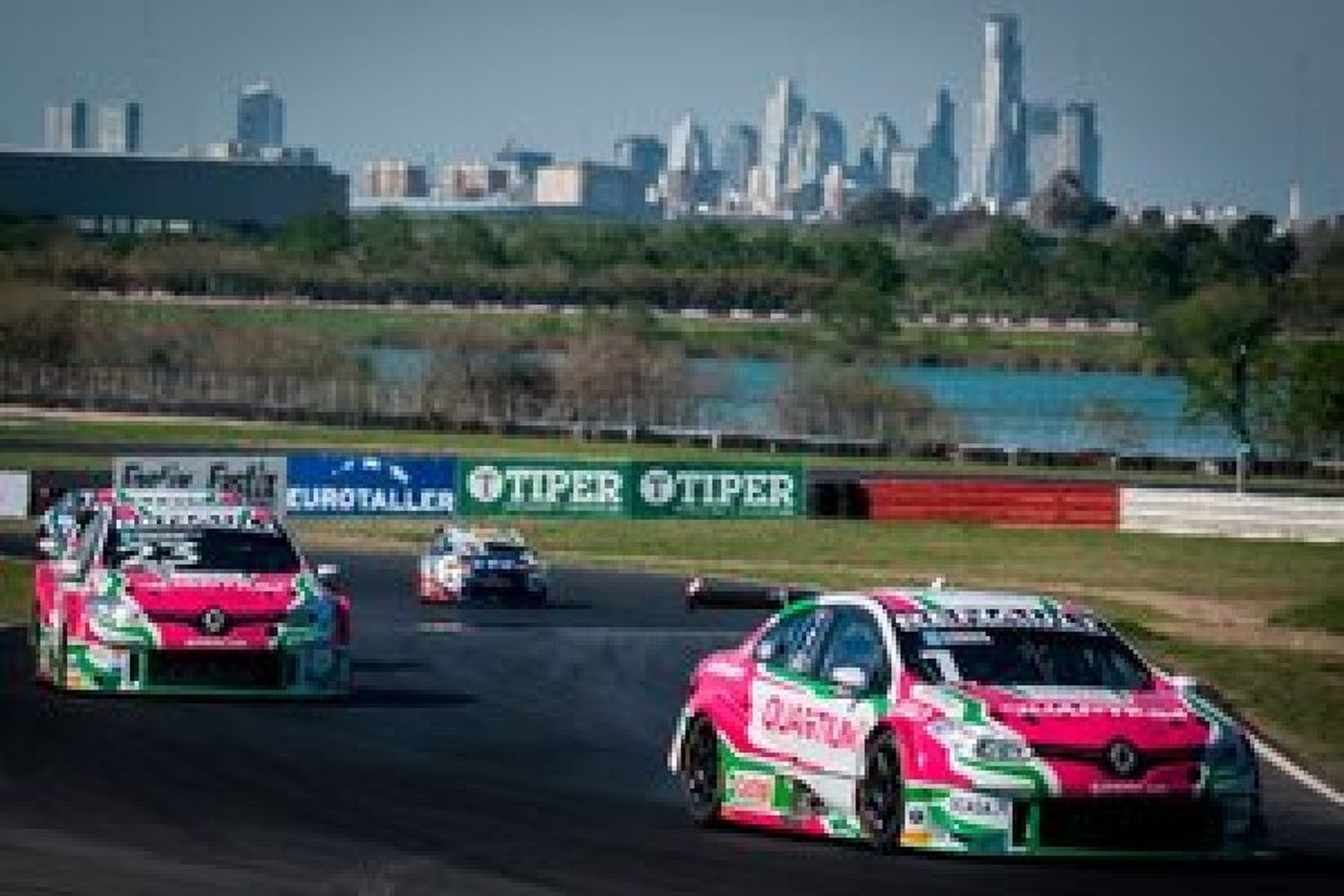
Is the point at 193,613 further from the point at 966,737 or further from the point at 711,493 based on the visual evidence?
the point at 711,493

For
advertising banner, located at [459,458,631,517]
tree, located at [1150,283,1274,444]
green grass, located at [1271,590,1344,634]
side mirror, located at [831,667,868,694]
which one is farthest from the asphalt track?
tree, located at [1150,283,1274,444]

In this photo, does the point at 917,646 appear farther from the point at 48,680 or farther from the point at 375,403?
the point at 375,403

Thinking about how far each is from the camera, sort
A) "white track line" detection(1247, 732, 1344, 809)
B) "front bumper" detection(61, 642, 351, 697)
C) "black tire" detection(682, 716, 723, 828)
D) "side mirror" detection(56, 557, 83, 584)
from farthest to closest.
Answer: "side mirror" detection(56, 557, 83, 584) → "front bumper" detection(61, 642, 351, 697) → "white track line" detection(1247, 732, 1344, 809) → "black tire" detection(682, 716, 723, 828)

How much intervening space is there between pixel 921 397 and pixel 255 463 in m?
54.9

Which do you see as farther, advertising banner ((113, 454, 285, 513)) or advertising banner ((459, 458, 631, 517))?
advertising banner ((459, 458, 631, 517))

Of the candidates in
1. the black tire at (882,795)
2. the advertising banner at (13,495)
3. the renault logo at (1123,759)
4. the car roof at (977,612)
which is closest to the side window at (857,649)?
the car roof at (977,612)

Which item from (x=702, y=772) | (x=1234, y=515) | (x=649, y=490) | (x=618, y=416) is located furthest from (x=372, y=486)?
(x=618, y=416)

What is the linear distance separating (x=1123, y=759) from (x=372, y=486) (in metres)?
50.5

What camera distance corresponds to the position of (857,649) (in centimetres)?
1833

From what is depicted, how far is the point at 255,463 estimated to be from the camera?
6362cm

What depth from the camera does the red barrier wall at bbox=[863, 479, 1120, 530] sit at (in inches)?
2734

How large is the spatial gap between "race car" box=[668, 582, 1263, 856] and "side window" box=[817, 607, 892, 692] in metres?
0.01

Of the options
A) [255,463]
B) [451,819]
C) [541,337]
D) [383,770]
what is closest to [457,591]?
[255,463]

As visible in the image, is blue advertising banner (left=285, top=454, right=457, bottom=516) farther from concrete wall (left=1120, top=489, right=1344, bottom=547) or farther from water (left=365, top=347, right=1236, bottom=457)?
water (left=365, top=347, right=1236, bottom=457)
